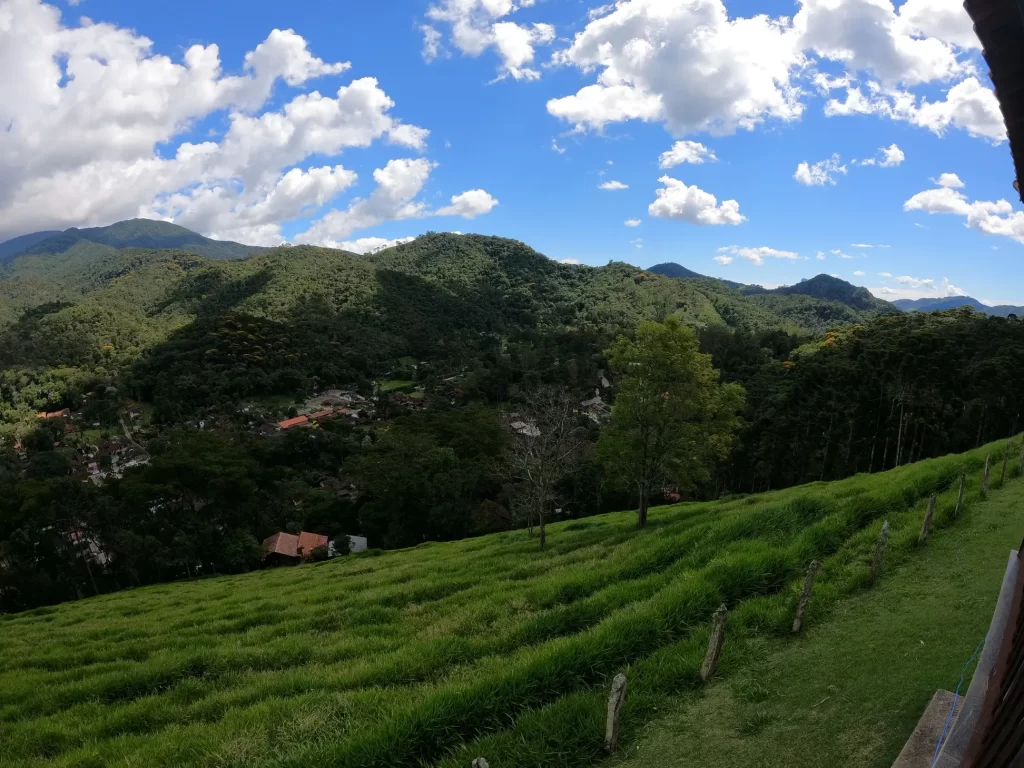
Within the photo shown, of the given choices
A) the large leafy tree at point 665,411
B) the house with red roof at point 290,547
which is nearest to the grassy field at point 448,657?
the large leafy tree at point 665,411

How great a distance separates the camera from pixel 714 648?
7289 millimetres

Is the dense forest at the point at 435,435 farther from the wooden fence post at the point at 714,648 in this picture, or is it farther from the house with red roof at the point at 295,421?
the wooden fence post at the point at 714,648

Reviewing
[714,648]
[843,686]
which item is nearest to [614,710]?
[714,648]

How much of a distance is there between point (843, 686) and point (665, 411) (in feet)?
48.7

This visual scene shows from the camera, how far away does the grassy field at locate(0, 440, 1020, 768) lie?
21.9 ft

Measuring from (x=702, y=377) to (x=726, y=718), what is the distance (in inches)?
638

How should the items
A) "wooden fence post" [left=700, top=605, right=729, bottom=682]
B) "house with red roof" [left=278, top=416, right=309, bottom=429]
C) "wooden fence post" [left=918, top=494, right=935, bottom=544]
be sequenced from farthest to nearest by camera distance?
"house with red roof" [left=278, top=416, right=309, bottom=429], "wooden fence post" [left=918, top=494, right=935, bottom=544], "wooden fence post" [left=700, top=605, right=729, bottom=682]

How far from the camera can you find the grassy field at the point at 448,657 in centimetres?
669

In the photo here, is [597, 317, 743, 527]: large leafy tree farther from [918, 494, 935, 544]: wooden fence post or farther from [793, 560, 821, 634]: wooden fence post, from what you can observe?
[793, 560, 821, 634]: wooden fence post

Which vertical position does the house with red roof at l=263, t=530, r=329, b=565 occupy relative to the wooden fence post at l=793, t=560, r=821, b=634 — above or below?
below

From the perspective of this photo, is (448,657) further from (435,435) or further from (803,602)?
(435,435)

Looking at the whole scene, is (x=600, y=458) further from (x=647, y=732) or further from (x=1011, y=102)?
(x=1011, y=102)

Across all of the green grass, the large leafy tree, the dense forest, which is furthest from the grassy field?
the dense forest

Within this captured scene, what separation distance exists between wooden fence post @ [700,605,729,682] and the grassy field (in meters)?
0.26
